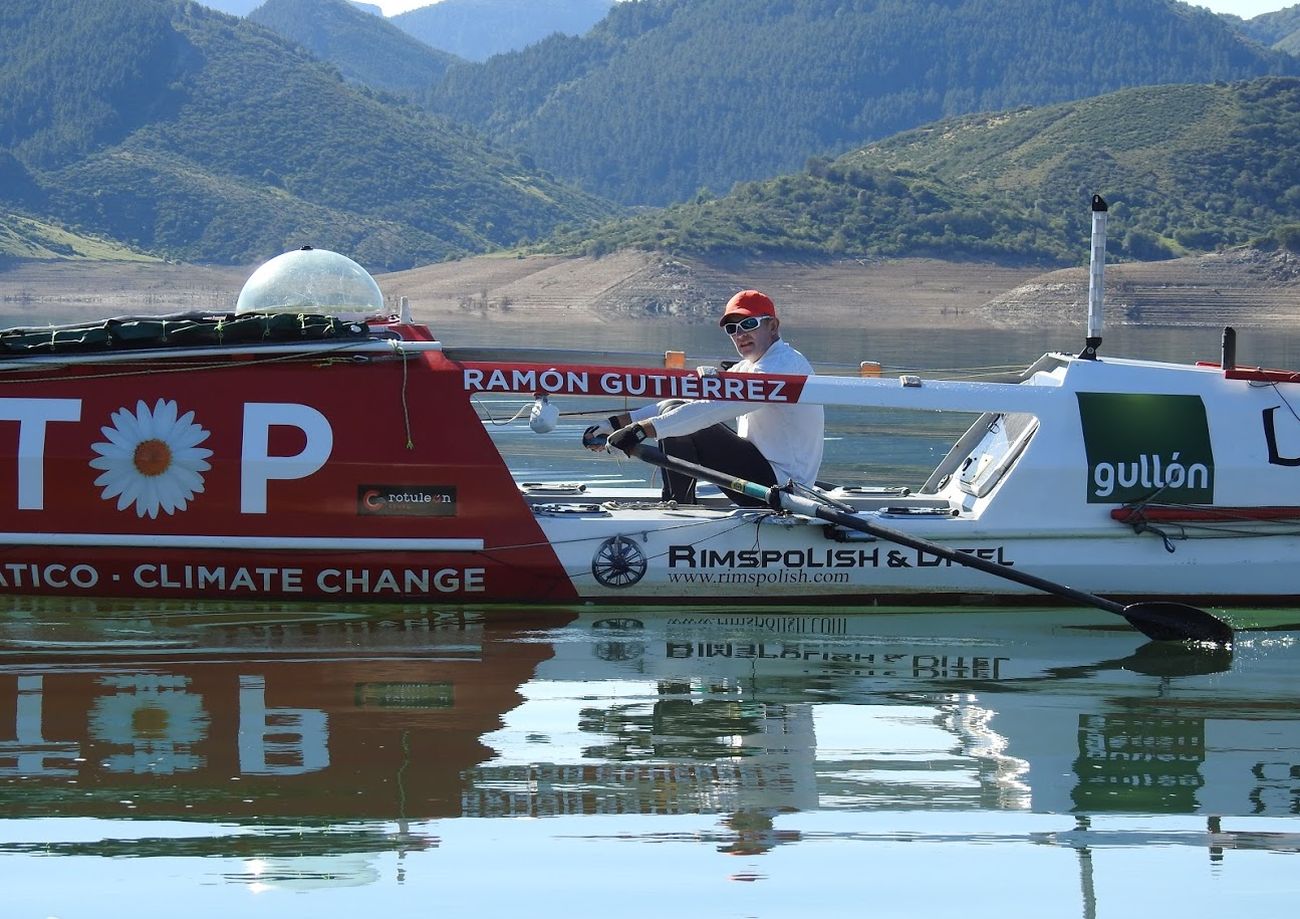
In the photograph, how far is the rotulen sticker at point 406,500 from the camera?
346 inches

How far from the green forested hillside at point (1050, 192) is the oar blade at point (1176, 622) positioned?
62.6 metres

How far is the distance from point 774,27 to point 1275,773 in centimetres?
18911

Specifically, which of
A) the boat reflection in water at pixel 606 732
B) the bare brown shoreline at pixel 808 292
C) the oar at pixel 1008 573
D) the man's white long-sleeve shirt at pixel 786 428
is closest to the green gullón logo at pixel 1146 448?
the oar at pixel 1008 573

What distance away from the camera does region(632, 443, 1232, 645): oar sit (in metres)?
8.59

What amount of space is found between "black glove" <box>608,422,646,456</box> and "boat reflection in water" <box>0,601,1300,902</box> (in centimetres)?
92

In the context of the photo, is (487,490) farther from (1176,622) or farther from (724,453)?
(1176,622)

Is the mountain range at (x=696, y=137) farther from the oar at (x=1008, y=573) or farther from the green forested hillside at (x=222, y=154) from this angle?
the oar at (x=1008, y=573)

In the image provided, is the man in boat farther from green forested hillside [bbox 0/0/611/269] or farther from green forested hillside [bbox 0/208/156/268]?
green forested hillside [bbox 0/0/611/269]

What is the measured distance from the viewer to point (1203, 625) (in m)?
8.70

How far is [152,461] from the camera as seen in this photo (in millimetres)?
8727

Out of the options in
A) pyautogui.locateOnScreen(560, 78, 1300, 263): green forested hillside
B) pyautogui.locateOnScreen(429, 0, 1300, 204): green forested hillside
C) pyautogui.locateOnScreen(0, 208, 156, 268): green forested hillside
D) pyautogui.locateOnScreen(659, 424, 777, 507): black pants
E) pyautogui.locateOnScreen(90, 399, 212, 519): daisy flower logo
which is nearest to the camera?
pyautogui.locateOnScreen(90, 399, 212, 519): daisy flower logo

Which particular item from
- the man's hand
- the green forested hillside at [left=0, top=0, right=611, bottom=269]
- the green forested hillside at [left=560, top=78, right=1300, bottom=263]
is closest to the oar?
the man's hand

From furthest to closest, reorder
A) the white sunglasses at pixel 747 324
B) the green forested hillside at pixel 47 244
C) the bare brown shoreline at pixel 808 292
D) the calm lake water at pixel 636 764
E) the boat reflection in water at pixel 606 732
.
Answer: the green forested hillside at pixel 47 244
the bare brown shoreline at pixel 808 292
the white sunglasses at pixel 747 324
the boat reflection in water at pixel 606 732
the calm lake water at pixel 636 764

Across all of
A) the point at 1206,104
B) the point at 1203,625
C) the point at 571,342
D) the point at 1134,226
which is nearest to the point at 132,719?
the point at 1203,625
